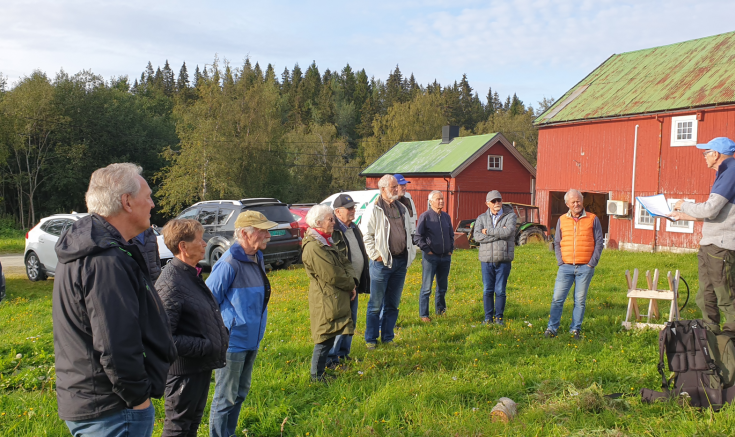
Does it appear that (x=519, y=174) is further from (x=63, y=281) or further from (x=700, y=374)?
(x=63, y=281)

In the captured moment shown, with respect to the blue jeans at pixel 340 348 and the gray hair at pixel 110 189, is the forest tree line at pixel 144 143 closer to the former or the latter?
the blue jeans at pixel 340 348

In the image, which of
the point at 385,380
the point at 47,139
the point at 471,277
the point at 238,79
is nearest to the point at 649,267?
the point at 471,277

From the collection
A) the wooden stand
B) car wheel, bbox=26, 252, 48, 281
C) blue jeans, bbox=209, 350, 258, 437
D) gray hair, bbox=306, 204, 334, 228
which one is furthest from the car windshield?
blue jeans, bbox=209, 350, 258, 437

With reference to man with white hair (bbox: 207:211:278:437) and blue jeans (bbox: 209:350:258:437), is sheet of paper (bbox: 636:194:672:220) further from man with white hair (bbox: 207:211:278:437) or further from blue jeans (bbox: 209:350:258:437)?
blue jeans (bbox: 209:350:258:437)

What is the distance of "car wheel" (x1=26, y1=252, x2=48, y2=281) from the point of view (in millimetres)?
12336

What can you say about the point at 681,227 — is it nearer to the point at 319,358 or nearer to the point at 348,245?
the point at 348,245

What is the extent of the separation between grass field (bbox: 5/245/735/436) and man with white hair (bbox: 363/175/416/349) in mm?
309

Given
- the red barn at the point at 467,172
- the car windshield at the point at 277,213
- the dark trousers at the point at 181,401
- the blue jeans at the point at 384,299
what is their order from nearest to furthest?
the dark trousers at the point at 181,401, the blue jeans at the point at 384,299, the car windshield at the point at 277,213, the red barn at the point at 467,172

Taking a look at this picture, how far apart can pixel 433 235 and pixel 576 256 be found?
2.05m

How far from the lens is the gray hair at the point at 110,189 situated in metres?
2.33

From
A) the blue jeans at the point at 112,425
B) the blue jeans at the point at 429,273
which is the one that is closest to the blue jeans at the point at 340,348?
the blue jeans at the point at 429,273

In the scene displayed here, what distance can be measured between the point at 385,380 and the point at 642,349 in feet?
10.7

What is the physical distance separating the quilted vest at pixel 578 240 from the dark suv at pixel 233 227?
7526 mm

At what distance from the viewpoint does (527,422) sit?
4.19m
